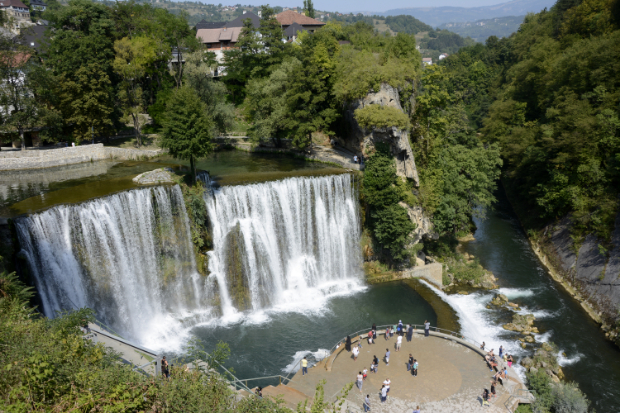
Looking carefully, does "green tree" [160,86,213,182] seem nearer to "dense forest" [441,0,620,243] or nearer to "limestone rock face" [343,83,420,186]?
"limestone rock face" [343,83,420,186]

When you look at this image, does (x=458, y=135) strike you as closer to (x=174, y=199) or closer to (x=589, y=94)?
(x=589, y=94)

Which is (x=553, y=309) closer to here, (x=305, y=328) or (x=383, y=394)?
(x=383, y=394)

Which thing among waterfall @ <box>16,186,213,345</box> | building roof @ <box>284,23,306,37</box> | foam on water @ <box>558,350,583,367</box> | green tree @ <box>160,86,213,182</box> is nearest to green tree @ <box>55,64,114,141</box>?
green tree @ <box>160,86,213,182</box>

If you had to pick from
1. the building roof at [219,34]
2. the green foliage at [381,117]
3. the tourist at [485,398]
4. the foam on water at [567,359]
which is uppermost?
the building roof at [219,34]

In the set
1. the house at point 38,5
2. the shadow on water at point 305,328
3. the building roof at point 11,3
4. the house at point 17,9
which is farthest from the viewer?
the house at point 38,5

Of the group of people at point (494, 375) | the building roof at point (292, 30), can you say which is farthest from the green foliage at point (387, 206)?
the building roof at point (292, 30)

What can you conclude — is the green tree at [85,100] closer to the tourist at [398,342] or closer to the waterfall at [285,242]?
the waterfall at [285,242]
